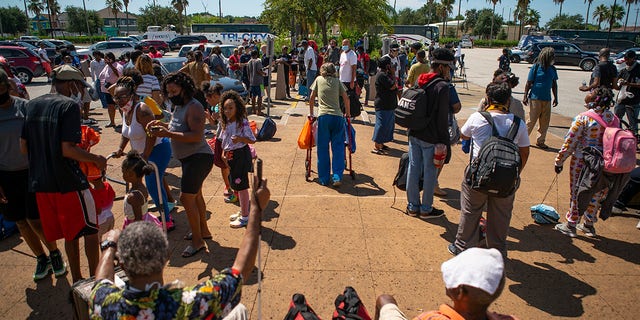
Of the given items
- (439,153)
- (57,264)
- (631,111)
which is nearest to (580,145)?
(439,153)

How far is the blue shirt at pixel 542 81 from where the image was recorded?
26.3 ft

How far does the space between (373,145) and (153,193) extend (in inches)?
189

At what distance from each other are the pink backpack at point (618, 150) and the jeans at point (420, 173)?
1700 mm

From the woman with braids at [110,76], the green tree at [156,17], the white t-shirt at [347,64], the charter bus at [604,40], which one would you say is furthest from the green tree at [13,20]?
the charter bus at [604,40]

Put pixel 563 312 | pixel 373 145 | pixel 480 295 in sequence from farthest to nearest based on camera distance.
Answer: pixel 373 145, pixel 563 312, pixel 480 295

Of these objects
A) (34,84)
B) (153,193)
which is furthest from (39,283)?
(34,84)

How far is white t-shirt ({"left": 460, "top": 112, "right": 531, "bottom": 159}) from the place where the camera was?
361cm

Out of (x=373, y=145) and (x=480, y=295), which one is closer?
(x=480, y=295)

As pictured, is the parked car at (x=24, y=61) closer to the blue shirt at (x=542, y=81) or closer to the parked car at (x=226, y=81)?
the parked car at (x=226, y=81)

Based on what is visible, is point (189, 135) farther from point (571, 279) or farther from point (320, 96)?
point (571, 279)

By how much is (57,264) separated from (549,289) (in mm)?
4444

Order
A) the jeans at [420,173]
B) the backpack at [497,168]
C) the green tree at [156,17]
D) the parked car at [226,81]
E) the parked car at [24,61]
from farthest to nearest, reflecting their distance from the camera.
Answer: the green tree at [156,17] → the parked car at [24,61] → the parked car at [226,81] → the jeans at [420,173] → the backpack at [497,168]

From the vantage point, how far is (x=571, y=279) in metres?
3.78

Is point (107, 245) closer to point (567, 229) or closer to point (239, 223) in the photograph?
point (239, 223)
